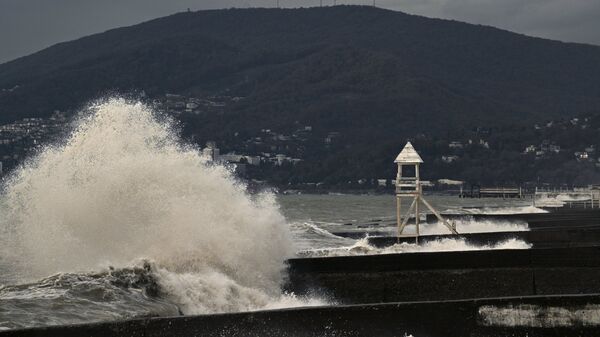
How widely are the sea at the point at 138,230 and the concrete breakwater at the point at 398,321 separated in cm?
360

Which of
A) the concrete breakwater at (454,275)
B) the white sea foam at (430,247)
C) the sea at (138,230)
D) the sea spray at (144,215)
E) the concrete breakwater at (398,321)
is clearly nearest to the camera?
the concrete breakwater at (398,321)

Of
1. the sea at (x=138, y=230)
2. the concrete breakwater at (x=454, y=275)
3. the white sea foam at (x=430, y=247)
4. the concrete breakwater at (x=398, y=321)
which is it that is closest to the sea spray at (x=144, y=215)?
the sea at (x=138, y=230)

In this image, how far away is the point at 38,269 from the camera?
19375 millimetres

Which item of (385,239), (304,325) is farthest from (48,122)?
(304,325)

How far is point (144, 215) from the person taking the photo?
19.1m

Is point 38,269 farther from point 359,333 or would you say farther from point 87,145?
point 359,333

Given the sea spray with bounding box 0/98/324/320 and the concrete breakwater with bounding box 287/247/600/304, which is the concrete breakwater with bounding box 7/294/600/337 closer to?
the concrete breakwater with bounding box 287/247/600/304

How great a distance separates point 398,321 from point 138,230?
8306mm

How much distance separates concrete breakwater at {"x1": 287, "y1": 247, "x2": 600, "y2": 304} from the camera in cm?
1662

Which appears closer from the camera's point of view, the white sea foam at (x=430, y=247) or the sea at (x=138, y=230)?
the sea at (x=138, y=230)

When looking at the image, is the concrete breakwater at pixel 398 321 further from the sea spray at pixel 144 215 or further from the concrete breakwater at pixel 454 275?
the sea spray at pixel 144 215

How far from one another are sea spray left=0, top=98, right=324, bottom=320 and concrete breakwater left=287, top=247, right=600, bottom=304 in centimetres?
95

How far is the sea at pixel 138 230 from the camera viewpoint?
15.5m

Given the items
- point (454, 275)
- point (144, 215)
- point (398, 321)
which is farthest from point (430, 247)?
point (398, 321)
